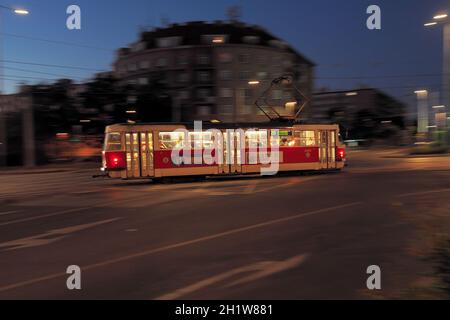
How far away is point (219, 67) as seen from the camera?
2813 inches

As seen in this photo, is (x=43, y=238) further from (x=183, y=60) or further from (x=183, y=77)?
(x=183, y=60)

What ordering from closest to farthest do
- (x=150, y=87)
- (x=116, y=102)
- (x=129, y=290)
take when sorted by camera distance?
(x=129, y=290)
(x=116, y=102)
(x=150, y=87)

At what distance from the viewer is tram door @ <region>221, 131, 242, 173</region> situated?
22672 mm

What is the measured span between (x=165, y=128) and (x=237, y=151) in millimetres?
3593

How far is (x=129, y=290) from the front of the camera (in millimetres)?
5758

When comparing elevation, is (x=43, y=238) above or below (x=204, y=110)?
below

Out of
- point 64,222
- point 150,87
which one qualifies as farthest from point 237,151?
point 150,87

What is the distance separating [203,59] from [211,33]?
4778 mm

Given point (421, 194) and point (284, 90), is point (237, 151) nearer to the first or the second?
point (421, 194)

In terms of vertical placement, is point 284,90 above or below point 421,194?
above

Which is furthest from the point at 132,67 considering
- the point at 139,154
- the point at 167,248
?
the point at 167,248

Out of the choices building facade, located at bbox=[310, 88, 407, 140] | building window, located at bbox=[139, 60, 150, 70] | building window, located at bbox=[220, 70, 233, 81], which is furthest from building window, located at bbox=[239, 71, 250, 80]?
building facade, located at bbox=[310, 88, 407, 140]

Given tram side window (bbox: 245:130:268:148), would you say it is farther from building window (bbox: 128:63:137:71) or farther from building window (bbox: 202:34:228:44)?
building window (bbox: 128:63:137:71)

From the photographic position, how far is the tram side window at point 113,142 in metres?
21.2
